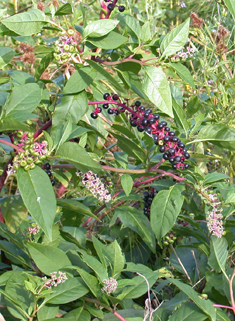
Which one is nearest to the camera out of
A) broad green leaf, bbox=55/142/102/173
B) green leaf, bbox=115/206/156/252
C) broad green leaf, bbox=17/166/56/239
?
broad green leaf, bbox=17/166/56/239

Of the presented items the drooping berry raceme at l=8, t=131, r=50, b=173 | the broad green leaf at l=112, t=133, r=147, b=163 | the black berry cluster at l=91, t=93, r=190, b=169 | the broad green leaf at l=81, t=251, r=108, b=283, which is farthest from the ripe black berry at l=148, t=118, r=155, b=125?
the broad green leaf at l=81, t=251, r=108, b=283

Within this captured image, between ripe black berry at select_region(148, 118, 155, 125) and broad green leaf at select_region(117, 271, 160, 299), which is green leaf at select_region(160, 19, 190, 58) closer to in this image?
ripe black berry at select_region(148, 118, 155, 125)

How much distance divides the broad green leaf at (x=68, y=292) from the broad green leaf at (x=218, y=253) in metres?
0.42

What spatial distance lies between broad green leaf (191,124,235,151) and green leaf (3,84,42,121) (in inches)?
20.6

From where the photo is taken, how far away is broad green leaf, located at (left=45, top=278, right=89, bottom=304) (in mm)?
959

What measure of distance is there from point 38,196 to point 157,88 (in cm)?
45

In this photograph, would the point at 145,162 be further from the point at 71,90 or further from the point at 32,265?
the point at 32,265

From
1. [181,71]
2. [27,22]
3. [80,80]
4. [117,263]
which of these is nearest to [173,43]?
[181,71]

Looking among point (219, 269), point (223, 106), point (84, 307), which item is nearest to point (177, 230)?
point (219, 269)

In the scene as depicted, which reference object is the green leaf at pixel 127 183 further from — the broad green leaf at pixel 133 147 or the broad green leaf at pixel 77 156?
the broad green leaf at pixel 77 156

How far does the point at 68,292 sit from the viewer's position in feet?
3.25

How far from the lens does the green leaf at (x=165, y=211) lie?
3.66 ft

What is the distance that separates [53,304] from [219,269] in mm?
535

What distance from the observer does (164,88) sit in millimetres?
1077
